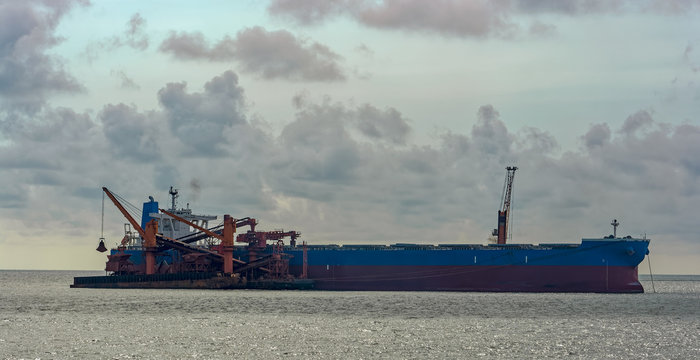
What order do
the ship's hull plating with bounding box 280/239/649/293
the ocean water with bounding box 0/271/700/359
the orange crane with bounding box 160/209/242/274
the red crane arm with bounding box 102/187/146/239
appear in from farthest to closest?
the red crane arm with bounding box 102/187/146/239 < the orange crane with bounding box 160/209/242/274 < the ship's hull plating with bounding box 280/239/649/293 < the ocean water with bounding box 0/271/700/359

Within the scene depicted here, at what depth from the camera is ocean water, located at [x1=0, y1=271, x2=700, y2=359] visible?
35250 millimetres

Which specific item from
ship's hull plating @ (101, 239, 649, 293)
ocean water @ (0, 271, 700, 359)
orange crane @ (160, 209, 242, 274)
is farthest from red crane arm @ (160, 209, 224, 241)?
ocean water @ (0, 271, 700, 359)

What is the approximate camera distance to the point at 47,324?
47594 mm

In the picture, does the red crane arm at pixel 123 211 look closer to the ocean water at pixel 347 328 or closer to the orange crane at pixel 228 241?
the orange crane at pixel 228 241

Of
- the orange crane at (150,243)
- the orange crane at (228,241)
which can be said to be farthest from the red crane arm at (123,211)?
the orange crane at (228,241)

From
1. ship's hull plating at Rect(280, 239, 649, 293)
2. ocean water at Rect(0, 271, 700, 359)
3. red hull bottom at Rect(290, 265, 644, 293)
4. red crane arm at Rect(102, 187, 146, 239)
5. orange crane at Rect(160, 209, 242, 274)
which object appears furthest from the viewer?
red crane arm at Rect(102, 187, 146, 239)

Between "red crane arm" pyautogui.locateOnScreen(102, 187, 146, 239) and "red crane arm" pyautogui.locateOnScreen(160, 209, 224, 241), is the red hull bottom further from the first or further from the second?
"red crane arm" pyautogui.locateOnScreen(102, 187, 146, 239)

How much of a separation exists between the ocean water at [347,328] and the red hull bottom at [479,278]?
9.96 ft

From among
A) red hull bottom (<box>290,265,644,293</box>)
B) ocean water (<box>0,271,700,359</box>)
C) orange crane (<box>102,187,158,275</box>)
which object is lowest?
ocean water (<box>0,271,700,359</box>)

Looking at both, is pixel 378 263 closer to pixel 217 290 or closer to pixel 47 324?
pixel 217 290

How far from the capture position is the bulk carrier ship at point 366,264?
233ft

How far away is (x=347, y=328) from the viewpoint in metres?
44.5

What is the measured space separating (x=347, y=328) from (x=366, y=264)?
103 ft

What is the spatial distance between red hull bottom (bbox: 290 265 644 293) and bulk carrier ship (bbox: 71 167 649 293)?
3.2 inches
